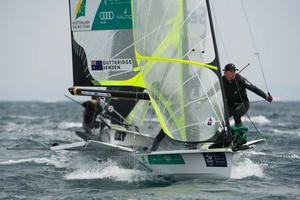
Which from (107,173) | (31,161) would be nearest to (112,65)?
(107,173)

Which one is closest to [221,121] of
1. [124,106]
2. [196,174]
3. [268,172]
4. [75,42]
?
[196,174]

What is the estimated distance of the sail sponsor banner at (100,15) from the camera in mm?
15820

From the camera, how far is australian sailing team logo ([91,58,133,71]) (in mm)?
15516

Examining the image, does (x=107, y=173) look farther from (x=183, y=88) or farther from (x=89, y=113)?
(x=89, y=113)

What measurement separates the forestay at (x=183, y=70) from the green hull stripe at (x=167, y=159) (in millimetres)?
433

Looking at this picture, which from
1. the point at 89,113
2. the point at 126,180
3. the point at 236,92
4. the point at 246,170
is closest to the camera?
the point at 236,92

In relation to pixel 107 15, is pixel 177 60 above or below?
below

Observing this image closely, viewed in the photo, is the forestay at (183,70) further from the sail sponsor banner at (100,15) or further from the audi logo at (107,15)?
the audi logo at (107,15)

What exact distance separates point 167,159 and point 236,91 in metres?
1.96

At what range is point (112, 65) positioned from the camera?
15.7 m

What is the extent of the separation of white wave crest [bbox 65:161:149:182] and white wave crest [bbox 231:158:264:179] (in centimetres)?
186

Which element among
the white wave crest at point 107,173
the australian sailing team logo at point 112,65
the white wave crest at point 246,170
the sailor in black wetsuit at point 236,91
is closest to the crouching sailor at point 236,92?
the sailor in black wetsuit at point 236,91

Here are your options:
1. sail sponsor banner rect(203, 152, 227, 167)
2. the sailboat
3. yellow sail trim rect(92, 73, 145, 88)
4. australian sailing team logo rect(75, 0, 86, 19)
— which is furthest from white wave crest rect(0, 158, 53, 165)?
→ sail sponsor banner rect(203, 152, 227, 167)

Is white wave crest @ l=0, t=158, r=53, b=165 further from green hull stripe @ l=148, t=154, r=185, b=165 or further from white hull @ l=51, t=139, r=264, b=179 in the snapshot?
green hull stripe @ l=148, t=154, r=185, b=165
